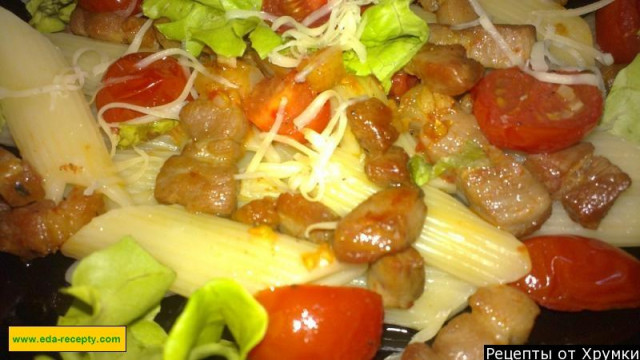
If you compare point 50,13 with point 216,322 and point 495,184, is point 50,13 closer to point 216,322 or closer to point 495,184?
point 216,322

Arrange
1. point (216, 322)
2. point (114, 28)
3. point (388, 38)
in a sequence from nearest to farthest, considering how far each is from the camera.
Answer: point (216, 322) < point (388, 38) < point (114, 28)

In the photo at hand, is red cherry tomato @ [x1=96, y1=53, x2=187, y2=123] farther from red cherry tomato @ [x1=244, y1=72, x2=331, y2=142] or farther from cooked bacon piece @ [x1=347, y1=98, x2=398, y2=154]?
cooked bacon piece @ [x1=347, y1=98, x2=398, y2=154]

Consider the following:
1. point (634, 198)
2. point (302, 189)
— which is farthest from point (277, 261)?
point (634, 198)

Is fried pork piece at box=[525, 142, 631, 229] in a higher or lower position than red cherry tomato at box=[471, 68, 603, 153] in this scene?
lower

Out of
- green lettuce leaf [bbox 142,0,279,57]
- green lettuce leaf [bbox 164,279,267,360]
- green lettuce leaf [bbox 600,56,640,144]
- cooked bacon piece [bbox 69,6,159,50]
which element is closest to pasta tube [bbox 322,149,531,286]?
green lettuce leaf [bbox 164,279,267,360]

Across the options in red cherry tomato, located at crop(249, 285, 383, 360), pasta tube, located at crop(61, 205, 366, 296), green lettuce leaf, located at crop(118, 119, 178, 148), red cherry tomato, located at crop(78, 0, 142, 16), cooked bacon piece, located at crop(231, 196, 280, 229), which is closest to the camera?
red cherry tomato, located at crop(249, 285, 383, 360)

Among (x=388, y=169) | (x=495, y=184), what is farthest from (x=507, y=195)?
(x=388, y=169)

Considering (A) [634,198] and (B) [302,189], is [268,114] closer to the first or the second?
(B) [302,189]
